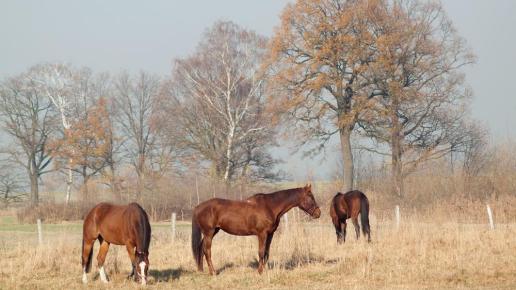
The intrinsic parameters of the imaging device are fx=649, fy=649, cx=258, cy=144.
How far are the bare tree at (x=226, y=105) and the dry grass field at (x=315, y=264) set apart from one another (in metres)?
27.8

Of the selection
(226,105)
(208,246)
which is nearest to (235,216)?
(208,246)

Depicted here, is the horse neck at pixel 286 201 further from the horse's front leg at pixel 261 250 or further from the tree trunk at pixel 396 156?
the tree trunk at pixel 396 156

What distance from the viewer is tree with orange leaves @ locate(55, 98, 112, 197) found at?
4909 centimetres

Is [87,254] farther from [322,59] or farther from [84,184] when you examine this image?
[84,184]

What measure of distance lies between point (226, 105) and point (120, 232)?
115 feet

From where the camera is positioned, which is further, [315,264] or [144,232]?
[315,264]

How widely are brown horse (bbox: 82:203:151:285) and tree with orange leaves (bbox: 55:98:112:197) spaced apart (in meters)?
35.8

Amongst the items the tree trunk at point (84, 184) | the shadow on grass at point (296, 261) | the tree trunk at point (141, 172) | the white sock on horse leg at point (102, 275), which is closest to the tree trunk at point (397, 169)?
the tree trunk at point (141, 172)

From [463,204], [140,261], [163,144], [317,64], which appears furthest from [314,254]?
[163,144]

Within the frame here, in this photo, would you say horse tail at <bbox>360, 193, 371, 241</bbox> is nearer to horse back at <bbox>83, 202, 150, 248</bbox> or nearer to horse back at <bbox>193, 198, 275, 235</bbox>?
horse back at <bbox>193, 198, 275, 235</bbox>

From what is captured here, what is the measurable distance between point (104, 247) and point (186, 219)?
26.4 m

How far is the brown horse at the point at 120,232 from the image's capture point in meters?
12.3

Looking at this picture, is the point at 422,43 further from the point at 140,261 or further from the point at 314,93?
the point at 140,261

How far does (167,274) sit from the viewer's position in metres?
13.8
